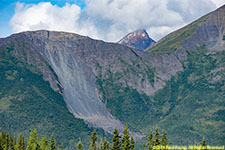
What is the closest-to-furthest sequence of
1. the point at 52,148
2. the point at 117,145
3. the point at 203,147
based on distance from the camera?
the point at 203,147 → the point at 117,145 → the point at 52,148

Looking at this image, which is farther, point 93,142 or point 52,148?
point 52,148

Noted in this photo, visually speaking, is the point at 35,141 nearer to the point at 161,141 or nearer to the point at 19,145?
the point at 19,145

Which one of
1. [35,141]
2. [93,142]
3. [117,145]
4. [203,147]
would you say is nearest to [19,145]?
[35,141]

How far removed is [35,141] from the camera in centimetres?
13012

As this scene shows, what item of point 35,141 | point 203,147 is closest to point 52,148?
point 35,141

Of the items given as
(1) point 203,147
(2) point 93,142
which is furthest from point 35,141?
(1) point 203,147

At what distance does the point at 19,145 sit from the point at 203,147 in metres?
78.4

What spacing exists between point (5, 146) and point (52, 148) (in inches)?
669

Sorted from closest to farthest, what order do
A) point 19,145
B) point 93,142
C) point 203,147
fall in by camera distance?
1. point 203,147
2. point 93,142
3. point 19,145

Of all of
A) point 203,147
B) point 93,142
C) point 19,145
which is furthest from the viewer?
point 19,145

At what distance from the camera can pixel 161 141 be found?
89688 mm

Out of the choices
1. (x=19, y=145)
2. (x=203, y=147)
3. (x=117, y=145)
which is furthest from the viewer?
(x=19, y=145)

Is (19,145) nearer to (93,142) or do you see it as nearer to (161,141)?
(93,142)

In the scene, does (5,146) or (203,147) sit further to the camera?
(5,146)
